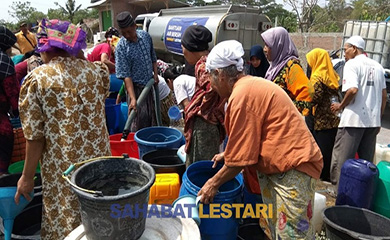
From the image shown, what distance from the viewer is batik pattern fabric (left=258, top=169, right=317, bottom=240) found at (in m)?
1.74

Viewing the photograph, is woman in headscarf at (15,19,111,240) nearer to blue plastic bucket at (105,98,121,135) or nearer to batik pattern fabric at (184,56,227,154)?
batik pattern fabric at (184,56,227,154)

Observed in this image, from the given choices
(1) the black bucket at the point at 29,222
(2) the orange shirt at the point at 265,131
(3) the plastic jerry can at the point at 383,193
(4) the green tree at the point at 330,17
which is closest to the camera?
(2) the orange shirt at the point at 265,131

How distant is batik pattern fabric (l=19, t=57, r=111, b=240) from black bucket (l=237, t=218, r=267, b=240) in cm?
148

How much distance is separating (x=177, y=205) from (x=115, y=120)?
258 centimetres

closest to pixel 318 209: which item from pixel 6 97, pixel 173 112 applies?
pixel 173 112

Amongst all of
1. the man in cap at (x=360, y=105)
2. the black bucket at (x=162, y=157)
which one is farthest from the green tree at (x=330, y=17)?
the black bucket at (x=162, y=157)

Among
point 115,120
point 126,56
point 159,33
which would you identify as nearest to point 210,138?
point 126,56

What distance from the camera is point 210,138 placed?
2521mm

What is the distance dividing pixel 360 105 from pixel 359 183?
3.44 ft

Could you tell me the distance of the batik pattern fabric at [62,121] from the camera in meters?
1.74

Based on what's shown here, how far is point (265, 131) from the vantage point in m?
1.72

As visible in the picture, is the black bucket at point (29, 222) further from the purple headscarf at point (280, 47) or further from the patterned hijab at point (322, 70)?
the patterned hijab at point (322, 70)

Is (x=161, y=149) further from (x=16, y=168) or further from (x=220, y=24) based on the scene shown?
(x=220, y=24)

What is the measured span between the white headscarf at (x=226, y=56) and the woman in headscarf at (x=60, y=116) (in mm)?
756
